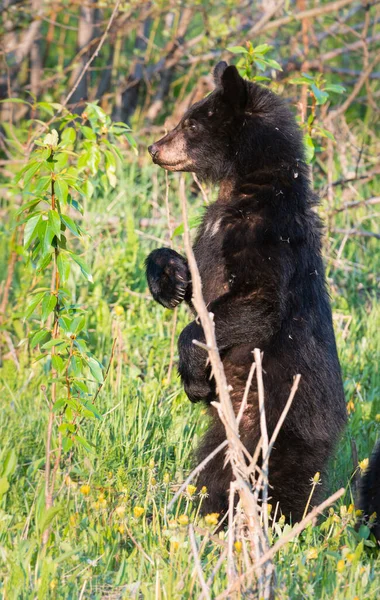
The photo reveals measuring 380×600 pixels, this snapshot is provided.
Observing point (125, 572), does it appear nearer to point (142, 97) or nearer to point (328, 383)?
point (328, 383)

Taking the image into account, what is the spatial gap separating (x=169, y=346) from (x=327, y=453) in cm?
204

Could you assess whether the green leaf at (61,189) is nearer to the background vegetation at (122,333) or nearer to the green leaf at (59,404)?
the background vegetation at (122,333)

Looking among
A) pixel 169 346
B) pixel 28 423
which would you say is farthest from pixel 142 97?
pixel 28 423

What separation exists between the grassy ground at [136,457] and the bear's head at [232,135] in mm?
1285

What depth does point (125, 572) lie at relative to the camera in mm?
3426

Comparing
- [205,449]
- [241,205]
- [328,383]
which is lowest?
[205,449]

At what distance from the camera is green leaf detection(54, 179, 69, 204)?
3.92m

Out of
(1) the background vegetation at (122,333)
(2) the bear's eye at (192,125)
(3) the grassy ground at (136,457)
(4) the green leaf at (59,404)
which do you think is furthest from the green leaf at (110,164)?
(4) the green leaf at (59,404)

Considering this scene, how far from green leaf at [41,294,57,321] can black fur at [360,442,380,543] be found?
156cm

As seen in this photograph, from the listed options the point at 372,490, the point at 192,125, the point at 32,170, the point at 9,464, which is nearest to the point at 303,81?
the point at 192,125

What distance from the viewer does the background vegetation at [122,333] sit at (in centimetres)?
347

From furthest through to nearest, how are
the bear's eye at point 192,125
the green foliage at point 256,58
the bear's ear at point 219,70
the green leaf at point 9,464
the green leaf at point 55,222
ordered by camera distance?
the green foliage at point 256,58 → the bear's ear at point 219,70 → the bear's eye at point 192,125 → the green leaf at point 9,464 → the green leaf at point 55,222

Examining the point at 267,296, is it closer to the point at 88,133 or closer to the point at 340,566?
the point at 340,566

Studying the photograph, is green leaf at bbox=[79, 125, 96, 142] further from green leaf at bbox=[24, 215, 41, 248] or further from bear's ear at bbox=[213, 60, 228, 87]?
green leaf at bbox=[24, 215, 41, 248]
